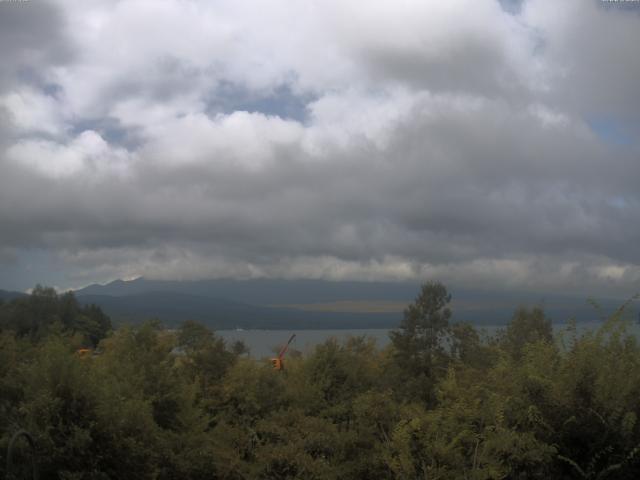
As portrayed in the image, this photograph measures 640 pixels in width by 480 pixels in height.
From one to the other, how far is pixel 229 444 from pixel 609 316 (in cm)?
823

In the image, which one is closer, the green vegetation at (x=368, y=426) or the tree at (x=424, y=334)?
the green vegetation at (x=368, y=426)

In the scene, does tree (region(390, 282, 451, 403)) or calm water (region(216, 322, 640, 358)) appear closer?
calm water (region(216, 322, 640, 358))

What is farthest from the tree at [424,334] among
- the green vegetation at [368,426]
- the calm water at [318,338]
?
the green vegetation at [368,426]

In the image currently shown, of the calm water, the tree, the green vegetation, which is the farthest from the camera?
the tree

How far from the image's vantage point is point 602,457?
1016 cm

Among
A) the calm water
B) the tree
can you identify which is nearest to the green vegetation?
the calm water

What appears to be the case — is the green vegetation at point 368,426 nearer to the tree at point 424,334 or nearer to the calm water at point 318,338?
the calm water at point 318,338

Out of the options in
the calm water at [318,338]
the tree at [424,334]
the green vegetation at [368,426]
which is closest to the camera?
the green vegetation at [368,426]

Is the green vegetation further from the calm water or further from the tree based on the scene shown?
the tree

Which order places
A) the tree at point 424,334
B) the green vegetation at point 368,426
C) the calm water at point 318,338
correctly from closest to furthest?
the green vegetation at point 368,426, the calm water at point 318,338, the tree at point 424,334

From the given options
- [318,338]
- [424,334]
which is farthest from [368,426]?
[424,334]

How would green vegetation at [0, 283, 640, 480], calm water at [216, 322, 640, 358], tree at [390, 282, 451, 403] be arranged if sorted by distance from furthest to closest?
tree at [390, 282, 451, 403], calm water at [216, 322, 640, 358], green vegetation at [0, 283, 640, 480]

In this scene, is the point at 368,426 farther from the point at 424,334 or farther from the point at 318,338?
the point at 424,334

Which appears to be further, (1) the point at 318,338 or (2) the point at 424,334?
(2) the point at 424,334
